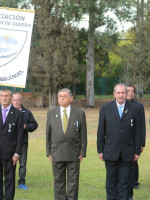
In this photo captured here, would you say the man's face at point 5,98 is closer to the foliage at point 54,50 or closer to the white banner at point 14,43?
the white banner at point 14,43

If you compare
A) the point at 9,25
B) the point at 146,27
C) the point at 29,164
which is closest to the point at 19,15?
the point at 9,25

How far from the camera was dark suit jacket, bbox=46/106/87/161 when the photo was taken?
7.42m

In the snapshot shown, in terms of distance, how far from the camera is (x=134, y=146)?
7.62 m

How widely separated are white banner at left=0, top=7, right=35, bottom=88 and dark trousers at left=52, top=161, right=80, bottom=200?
198 centimetres

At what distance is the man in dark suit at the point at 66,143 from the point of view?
7422 mm

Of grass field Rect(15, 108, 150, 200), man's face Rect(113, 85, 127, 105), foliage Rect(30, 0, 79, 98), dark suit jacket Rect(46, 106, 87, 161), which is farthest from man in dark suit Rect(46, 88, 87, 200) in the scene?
foliage Rect(30, 0, 79, 98)

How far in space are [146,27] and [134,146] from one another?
36678 millimetres

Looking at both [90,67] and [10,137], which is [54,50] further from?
[10,137]

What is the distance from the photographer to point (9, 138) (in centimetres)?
743

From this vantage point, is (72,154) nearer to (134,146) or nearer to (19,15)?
(134,146)

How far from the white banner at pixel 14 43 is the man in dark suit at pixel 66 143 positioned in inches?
61.0

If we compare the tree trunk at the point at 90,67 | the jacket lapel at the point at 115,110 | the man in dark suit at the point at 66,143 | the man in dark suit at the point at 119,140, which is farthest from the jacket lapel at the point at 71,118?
the tree trunk at the point at 90,67

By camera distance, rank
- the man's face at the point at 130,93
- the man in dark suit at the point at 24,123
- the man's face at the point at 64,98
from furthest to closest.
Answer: the man in dark suit at the point at 24,123
the man's face at the point at 130,93
the man's face at the point at 64,98

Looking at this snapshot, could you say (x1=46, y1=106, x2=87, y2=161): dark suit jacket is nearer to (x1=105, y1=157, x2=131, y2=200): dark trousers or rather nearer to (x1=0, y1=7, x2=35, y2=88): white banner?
(x1=105, y1=157, x2=131, y2=200): dark trousers
